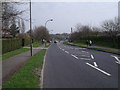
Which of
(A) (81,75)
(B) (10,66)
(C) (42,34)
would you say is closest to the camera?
(A) (81,75)

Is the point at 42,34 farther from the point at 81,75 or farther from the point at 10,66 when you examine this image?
the point at 81,75

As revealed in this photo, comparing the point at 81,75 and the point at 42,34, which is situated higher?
the point at 42,34

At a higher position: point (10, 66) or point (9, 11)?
point (9, 11)

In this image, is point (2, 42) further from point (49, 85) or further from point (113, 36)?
point (113, 36)

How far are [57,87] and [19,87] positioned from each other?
1.30 metres

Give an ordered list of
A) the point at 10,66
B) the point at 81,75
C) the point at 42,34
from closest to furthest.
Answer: the point at 81,75, the point at 10,66, the point at 42,34

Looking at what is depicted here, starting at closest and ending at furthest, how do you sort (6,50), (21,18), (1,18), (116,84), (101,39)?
(116,84)
(1,18)
(21,18)
(6,50)
(101,39)

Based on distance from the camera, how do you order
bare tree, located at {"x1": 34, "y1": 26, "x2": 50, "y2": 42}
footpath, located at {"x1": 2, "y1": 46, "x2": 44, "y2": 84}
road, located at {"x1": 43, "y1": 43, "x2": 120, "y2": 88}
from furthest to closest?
bare tree, located at {"x1": 34, "y1": 26, "x2": 50, "y2": 42}, footpath, located at {"x1": 2, "y1": 46, "x2": 44, "y2": 84}, road, located at {"x1": 43, "y1": 43, "x2": 120, "y2": 88}

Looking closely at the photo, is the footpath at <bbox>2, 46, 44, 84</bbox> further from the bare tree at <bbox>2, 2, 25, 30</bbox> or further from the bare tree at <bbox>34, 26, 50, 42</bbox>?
the bare tree at <bbox>34, 26, 50, 42</bbox>

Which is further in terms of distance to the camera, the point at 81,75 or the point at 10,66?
the point at 10,66

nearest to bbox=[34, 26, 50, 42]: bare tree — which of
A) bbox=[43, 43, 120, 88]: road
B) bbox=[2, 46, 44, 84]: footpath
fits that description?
bbox=[2, 46, 44, 84]: footpath

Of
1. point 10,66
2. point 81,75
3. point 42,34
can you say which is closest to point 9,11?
point 10,66

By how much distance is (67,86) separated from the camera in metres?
7.21

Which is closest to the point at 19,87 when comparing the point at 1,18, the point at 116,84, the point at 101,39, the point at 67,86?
the point at 67,86
